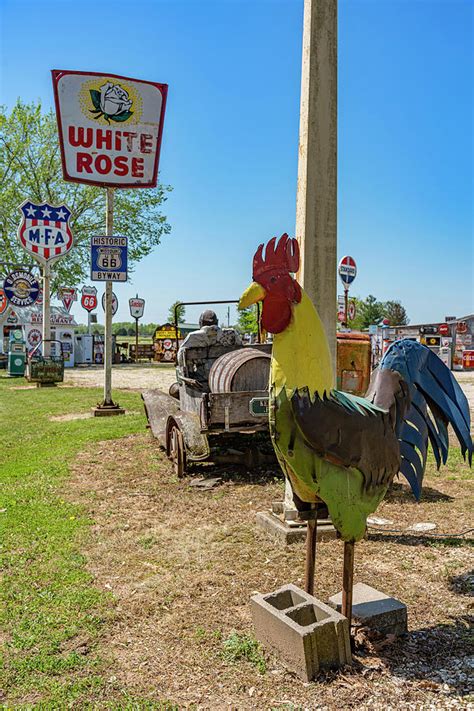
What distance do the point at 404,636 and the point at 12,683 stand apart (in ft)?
7.22

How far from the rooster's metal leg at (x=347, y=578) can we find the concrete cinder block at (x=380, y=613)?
8.6 inches

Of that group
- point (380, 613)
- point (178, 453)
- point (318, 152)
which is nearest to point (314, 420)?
point (380, 613)

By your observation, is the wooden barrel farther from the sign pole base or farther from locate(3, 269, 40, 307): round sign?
locate(3, 269, 40, 307): round sign

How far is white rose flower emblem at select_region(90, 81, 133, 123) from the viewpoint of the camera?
10180 millimetres

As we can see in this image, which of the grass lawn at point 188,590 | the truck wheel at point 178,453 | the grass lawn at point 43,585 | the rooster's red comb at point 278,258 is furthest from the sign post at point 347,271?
the rooster's red comb at point 278,258

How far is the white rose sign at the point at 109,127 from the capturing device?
10102mm

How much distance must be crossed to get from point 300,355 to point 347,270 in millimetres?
10295

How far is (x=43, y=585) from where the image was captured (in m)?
3.70

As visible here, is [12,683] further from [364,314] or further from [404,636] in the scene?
[364,314]

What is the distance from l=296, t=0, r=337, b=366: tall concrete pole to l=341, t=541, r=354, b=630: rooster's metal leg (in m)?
2.23

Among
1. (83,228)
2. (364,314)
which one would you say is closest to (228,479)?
(83,228)

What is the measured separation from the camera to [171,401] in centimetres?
858

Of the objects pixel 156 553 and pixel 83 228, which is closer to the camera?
pixel 156 553

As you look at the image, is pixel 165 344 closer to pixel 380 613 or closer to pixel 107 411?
pixel 107 411
